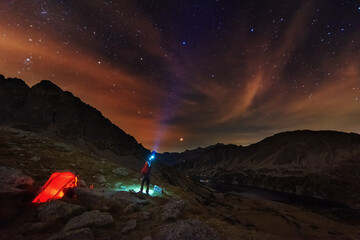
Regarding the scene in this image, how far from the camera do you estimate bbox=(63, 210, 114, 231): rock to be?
706cm

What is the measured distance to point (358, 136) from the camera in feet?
439

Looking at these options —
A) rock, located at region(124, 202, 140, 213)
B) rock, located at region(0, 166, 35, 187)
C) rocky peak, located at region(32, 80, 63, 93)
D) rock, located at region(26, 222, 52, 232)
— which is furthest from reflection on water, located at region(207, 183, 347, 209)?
rocky peak, located at region(32, 80, 63, 93)

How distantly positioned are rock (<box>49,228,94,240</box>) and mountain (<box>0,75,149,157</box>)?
72931mm

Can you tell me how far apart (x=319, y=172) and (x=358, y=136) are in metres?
56.5

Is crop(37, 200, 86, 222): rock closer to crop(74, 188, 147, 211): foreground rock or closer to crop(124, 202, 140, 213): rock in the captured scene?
crop(74, 188, 147, 211): foreground rock

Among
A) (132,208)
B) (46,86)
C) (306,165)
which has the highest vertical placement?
(46,86)

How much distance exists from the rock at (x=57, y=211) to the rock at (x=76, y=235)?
1696mm

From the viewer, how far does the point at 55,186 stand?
404 inches

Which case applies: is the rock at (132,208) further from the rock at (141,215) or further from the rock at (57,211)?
the rock at (57,211)

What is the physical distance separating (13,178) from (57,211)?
382 centimetres

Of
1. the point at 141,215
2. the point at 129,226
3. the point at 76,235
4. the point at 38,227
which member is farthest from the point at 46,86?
the point at 76,235

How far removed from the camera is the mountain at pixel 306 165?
9562 centimetres

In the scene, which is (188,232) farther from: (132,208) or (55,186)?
(55,186)

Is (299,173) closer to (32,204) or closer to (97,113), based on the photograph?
(97,113)
